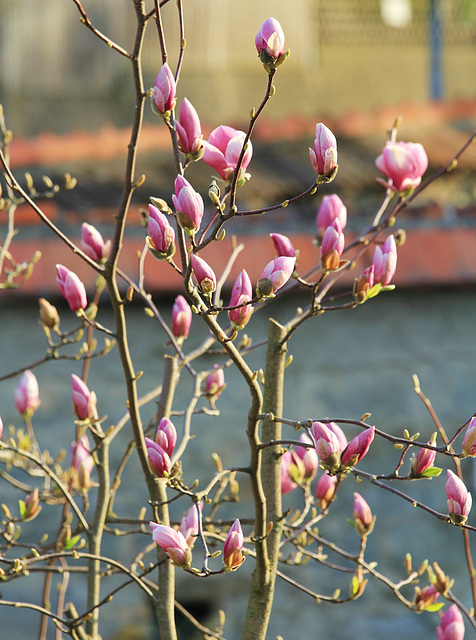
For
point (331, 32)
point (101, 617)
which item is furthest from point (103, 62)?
point (101, 617)

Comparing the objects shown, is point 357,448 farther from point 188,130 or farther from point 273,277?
point 188,130

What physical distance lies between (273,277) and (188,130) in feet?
0.69

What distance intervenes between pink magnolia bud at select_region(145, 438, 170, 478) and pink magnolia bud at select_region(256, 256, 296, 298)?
0.78 feet

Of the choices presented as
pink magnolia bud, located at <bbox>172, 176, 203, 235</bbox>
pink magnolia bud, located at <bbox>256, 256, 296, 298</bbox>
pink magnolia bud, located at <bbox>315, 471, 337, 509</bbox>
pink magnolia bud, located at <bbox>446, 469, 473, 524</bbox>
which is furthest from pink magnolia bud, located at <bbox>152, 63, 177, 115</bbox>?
pink magnolia bud, located at <bbox>315, 471, 337, 509</bbox>

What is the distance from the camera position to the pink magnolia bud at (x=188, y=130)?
37.5 inches

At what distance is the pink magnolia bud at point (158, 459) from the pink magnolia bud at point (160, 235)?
0.79ft

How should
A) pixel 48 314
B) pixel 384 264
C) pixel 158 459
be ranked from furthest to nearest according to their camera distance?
pixel 48 314
pixel 384 264
pixel 158 459

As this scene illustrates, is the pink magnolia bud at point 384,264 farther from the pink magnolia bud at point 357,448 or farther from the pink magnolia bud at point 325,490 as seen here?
the pink magnolia bud at point 325,490

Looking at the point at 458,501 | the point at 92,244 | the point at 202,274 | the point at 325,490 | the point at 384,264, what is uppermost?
the point at 92,244

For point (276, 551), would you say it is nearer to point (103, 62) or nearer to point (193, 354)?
point (193, 354)

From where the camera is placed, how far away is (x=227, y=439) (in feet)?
8.75

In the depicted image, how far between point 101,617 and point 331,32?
8695 mm

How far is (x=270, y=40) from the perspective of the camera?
0.88 meters

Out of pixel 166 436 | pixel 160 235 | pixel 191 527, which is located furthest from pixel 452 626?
pixel 160 235
